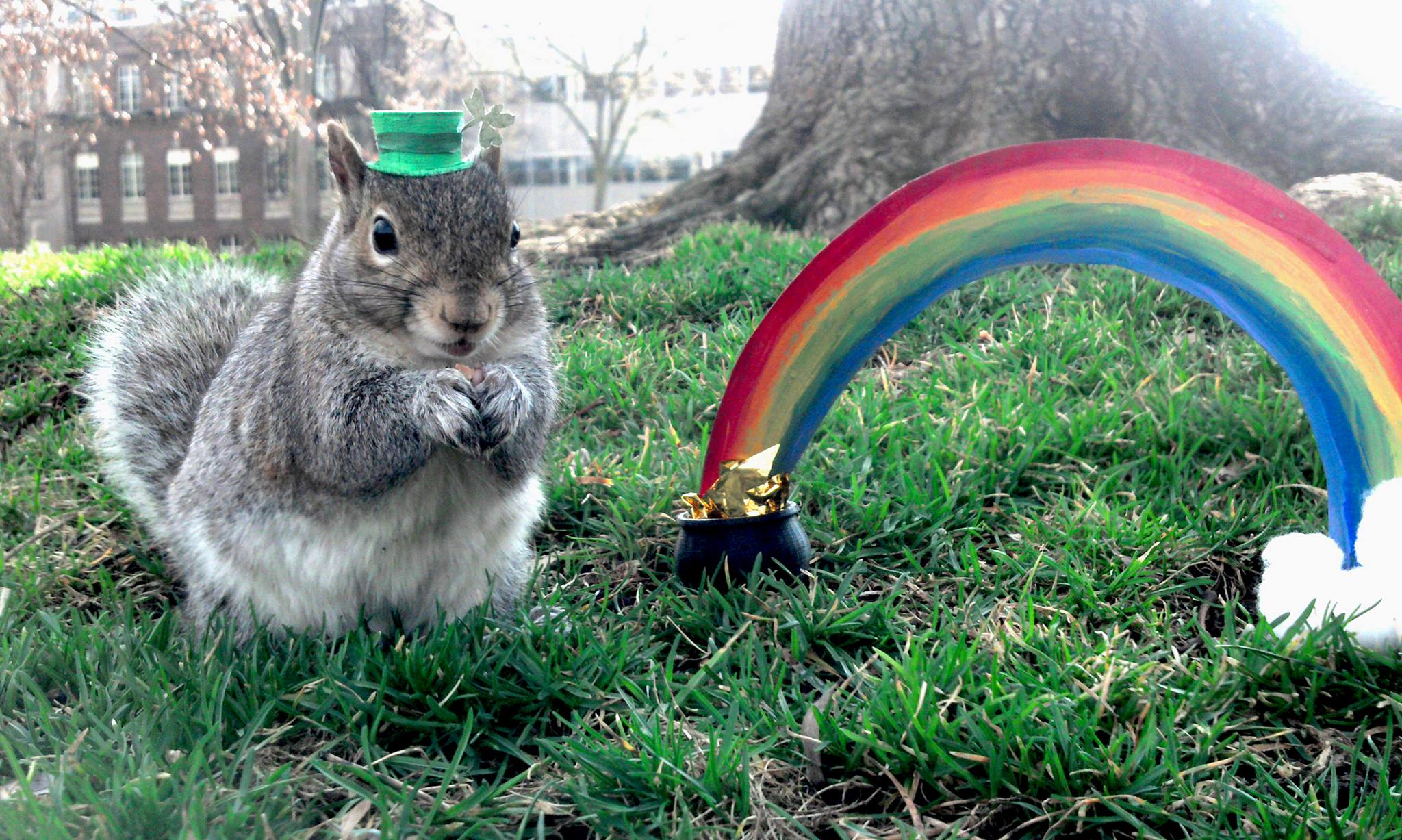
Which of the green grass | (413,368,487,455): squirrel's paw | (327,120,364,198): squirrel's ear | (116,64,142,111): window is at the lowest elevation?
the green grass

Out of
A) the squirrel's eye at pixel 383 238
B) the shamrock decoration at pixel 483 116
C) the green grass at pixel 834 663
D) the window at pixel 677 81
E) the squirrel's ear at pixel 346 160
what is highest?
the window at pixel 677 81

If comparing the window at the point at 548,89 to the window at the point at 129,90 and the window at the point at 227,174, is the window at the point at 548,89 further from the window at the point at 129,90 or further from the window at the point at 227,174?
the window at the point at 129,90

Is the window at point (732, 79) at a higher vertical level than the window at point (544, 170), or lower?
higher

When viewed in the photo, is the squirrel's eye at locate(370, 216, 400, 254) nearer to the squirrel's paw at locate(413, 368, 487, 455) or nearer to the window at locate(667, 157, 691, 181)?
the squirrel's paw at locate(413, 368, 487, 455)

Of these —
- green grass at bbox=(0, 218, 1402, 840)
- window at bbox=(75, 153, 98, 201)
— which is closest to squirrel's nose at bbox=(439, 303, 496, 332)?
green grass at bbox=(0, 218, 1402, 840)

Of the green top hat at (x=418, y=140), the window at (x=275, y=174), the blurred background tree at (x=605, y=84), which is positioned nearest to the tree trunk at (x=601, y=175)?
the blurred background tree at (x=605, y=84)

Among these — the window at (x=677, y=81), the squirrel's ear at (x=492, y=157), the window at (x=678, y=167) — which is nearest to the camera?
the squirrel's ear at (x=492, y=157)

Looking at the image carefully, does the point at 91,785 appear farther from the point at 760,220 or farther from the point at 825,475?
the point at 760,220
